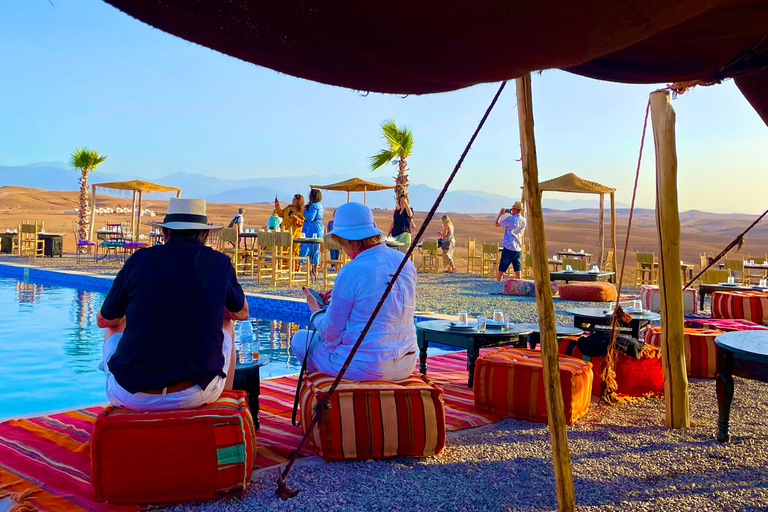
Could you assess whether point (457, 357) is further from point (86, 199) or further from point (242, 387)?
point (86, 199)

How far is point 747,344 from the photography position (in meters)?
3.37

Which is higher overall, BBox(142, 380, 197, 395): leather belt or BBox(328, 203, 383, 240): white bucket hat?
BBox(328, 203, 383, 240): white bucket hat

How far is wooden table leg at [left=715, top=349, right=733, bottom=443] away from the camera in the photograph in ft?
11.2

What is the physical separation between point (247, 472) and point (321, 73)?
169 centimetres

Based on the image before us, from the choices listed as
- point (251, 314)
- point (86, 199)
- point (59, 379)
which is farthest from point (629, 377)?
point (86, 199)

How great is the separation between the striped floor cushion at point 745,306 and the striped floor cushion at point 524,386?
463 centimetres

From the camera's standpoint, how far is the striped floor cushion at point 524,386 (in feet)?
12.2

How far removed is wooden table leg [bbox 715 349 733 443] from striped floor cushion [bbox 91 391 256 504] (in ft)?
8.53

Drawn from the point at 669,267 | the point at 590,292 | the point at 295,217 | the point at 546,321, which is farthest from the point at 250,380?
the point at 295,217

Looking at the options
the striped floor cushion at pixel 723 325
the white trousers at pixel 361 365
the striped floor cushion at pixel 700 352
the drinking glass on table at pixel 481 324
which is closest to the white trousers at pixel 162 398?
the white trousers at pixel 361 365

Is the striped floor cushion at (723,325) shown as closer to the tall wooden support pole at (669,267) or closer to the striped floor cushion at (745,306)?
the striped floor cushion at (745,306)

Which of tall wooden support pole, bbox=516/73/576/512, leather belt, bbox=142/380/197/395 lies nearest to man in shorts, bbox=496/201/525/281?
tall wooden support pole, bbox=516/73/576/512

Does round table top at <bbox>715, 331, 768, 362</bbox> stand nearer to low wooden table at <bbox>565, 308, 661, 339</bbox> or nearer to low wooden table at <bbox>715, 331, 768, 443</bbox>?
low wooden table at <bbox>715, 331, 768, 443</bbox>

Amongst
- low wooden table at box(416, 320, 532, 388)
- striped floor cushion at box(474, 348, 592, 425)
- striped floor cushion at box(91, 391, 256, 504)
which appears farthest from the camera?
low wooden table at box(416, 320, 532, 388)
